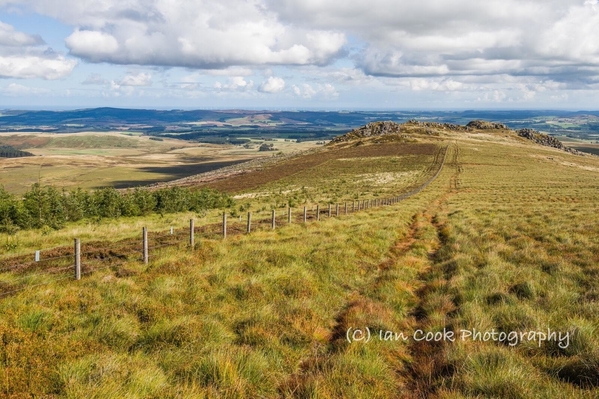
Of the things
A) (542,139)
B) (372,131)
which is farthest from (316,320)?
(542,139)

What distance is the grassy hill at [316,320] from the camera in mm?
6051

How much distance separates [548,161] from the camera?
9475 centimetres

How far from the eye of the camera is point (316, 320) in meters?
8.91

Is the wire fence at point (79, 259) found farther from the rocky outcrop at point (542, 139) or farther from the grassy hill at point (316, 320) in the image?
the rocky outcrop at point (542, 139)

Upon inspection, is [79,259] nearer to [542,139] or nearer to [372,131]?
[372,131]

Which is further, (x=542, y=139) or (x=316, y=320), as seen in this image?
(x=542, y=139)

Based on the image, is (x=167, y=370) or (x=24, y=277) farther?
(x=24, y=277)

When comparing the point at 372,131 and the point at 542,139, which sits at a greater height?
the point at 372,131

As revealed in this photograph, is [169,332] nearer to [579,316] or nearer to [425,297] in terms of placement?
[425,297]

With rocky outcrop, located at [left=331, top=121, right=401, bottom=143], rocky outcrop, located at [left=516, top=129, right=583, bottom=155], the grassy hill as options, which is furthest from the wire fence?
rocky outcrop, located at [left=516, top=129, right=583, bottom=155]

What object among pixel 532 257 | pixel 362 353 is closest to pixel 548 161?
pixel 532 257

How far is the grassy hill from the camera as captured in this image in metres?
6.05

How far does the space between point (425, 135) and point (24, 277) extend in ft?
480

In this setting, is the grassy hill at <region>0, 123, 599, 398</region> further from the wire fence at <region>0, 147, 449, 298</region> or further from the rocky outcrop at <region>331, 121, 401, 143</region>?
the rocky outcrop at <region>331, 121, 401, 143</region>
